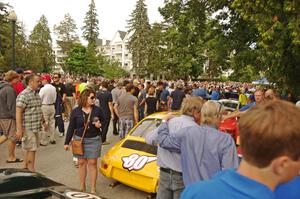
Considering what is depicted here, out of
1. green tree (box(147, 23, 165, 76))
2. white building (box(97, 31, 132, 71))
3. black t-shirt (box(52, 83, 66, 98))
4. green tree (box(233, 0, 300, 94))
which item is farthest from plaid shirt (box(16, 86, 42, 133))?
white building (box(97, 31, 132, 71))

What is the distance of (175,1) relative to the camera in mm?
24516

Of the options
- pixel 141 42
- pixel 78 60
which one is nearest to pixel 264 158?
pixel 78 60

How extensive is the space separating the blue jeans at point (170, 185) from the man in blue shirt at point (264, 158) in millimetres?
2478

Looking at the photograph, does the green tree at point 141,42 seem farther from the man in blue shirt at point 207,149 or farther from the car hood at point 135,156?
the man in blue shirt at point 207,149

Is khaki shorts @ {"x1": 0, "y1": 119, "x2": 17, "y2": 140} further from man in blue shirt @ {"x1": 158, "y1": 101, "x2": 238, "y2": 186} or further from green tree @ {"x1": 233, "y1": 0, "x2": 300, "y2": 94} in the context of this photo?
green tree @ {"x1": 233, "y1": 0, "x2": 300, "y2": 94}

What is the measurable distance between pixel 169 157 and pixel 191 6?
63.5ft

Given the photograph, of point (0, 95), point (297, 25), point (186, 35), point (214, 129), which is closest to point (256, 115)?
point (214, 129)

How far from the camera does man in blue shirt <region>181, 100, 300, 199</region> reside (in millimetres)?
1283

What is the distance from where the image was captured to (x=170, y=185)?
386cm

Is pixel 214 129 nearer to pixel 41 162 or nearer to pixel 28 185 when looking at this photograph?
pixel 28 185

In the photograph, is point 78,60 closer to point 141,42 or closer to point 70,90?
point 141,42

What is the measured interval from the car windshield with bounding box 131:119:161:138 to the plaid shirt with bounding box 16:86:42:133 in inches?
73.7

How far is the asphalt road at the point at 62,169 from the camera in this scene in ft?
20.6

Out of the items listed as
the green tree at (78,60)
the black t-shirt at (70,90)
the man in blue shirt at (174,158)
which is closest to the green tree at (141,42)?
the green tree at (78,60)
